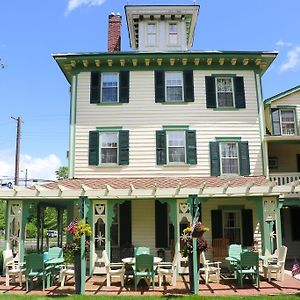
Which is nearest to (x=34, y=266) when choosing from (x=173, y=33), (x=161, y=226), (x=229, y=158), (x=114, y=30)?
(x=161, y=226)

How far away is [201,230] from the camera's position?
33.4ft

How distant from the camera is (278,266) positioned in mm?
11273

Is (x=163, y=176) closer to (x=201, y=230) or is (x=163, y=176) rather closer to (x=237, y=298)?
(x=201, y=230)

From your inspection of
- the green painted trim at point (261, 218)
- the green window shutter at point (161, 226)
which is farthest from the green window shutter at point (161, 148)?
the green painted trim at point (261, 218)

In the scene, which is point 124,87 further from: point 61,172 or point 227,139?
point 61,172

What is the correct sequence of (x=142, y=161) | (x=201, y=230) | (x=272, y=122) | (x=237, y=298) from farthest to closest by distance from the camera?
(x=272, y=122), (x=142, y=161), (x=201, y=230), (x=237, y=298)

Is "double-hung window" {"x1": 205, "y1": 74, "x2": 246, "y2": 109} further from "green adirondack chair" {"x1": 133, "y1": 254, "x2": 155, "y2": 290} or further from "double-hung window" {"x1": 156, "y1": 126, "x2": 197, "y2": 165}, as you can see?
"green adirondack chair" {"x1": 133, "y1": 254, "x2": 155, "y2": 290}

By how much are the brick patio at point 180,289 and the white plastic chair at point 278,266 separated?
0.74 feet

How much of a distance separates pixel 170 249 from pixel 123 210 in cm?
243

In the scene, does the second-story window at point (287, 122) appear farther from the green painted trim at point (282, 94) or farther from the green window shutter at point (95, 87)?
the green window shutter at point (95, 87)

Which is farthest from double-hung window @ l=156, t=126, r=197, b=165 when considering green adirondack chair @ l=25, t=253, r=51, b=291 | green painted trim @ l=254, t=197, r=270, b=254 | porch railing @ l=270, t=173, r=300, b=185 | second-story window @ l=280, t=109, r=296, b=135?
green adirondack chair @ l=25, t=253, r=51, b=291

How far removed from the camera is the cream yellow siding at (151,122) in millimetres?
15727

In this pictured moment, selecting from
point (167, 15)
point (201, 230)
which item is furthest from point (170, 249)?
point (167, 15)

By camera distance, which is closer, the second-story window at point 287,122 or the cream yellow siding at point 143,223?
the cream yellow siding at point 143,223
